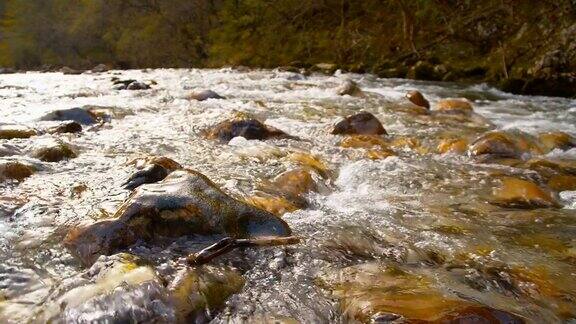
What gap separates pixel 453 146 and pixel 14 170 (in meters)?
5.15

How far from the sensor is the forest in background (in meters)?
13.5

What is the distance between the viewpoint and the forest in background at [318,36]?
13492mm

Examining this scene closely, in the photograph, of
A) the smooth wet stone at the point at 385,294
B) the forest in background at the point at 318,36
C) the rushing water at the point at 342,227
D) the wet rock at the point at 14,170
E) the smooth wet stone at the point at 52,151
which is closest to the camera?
the smooth wet stone at the point at 385,294

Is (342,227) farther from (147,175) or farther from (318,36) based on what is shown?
(318,36)

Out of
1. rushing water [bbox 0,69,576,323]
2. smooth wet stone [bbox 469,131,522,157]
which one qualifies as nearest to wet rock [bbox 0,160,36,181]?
rushing water [bbox 0,69,576,323]

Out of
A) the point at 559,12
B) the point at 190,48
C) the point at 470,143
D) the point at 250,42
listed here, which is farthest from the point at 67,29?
the point at 470,143

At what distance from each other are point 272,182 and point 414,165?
1.85 metres

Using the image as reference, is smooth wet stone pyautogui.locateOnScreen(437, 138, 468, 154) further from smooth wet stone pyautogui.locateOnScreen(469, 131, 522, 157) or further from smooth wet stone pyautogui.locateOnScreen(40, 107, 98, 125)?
smooth wet stone pyautogui.locateOnScreen(40, 107, 98, 125)

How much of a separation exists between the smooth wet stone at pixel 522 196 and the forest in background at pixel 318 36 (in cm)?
781

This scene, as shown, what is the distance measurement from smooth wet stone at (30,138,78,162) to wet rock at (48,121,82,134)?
131cm

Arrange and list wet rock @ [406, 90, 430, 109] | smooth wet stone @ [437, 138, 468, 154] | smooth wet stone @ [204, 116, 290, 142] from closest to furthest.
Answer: smooth wet stone @ [437, 138, 468, 154], smooth wet stone @ [204, 116, 290, 142], wet rock @ [406, 90, 430, 109]

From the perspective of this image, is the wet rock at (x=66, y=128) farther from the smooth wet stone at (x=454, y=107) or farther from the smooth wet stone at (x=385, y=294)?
the smooth wet stone at (x=454, y=107)

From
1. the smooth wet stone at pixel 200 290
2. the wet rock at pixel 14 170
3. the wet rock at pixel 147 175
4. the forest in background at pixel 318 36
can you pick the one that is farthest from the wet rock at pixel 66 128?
the forest in background at pixel 318 36

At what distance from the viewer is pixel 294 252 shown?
3.44 m
